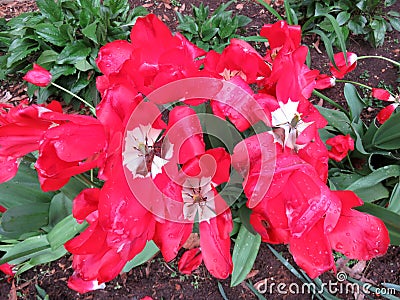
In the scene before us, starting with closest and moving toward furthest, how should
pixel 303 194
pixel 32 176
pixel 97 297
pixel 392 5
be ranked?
1. pixel 303 194
2. pixel 32 176
3. pixel 97 297
4. pixel 392 5

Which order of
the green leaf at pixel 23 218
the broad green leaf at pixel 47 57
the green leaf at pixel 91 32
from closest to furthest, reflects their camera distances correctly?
the green leaf at pixel 23 218, the green leaf at pixel 91 32, the broad green leaf at pixel 47 57

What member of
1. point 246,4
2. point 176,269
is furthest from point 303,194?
point 246,4

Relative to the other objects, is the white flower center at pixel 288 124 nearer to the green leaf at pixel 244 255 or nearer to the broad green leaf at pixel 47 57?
the green leaf at pixel 244 255

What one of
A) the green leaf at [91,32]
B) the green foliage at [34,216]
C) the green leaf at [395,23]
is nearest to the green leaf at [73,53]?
the green leaf at [91,32]

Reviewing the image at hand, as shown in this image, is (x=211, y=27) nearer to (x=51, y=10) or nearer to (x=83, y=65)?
(x=83, y=65)

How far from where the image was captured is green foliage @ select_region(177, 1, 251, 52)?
2075 mm

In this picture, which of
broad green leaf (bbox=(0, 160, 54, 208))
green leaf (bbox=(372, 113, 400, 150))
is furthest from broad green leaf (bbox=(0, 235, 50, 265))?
green leaf (bbox=(372, 113, 400, 150))

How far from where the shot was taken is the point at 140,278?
5.20 ft

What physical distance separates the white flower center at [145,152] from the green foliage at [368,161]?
0.72 m

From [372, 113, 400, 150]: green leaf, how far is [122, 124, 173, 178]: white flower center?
3.24ft

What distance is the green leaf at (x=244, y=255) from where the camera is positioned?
49.8 inches

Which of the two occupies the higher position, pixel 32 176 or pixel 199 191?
pixel 199 191

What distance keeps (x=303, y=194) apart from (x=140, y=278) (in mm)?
1197

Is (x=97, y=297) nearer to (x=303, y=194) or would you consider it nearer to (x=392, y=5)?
(x=303, y=194)
